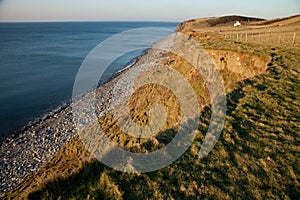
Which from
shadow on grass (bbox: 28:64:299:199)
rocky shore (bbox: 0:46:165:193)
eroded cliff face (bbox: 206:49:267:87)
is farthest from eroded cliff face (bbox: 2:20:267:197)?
shadow on grass (bbox: 28:64:299:199)

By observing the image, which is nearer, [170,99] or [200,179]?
[200,179]

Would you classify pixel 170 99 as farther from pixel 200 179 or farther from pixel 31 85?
pixel 31 85

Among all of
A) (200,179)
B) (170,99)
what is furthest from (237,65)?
(200,179)

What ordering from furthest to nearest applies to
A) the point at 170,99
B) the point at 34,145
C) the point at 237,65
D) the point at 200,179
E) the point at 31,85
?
the point at 31,85 → the point at 237,65 → the point at 34,145 → the point at 170,99 → the point at 200,179

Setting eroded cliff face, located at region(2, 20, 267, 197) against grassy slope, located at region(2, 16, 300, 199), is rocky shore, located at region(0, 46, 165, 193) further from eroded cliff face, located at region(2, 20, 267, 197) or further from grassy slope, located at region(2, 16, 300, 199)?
Answer: grassy slope, located at region(2, 16, 300, 199)

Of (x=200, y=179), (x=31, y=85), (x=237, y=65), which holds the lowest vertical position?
(x=31, y=85)

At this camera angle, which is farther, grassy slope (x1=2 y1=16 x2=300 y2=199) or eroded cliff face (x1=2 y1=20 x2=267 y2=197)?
eroded cliff face (x1=2 y1=20 x2=267 y2=197)

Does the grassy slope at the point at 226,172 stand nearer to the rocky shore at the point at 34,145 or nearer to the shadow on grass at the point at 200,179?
the shadow on grass at the point at 200,179

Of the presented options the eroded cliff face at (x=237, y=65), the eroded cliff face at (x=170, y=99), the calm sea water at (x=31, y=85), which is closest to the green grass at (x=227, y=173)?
the eroded cliff face at (x=170, y=99)

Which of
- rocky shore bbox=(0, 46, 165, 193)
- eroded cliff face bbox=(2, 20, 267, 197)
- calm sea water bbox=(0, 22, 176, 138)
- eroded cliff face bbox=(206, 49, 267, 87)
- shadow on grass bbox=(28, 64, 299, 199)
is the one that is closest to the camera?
shadow on grass bbox=(28, 64, 299, 199)

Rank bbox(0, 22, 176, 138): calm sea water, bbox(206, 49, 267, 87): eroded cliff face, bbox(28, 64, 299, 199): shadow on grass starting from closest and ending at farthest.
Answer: bbox(28, 64, 299, 199): shadow on grass, bbox(206, 49, 267, 87): eroded cliff face, bbox(0, 22, 176, 138): calm sea water
